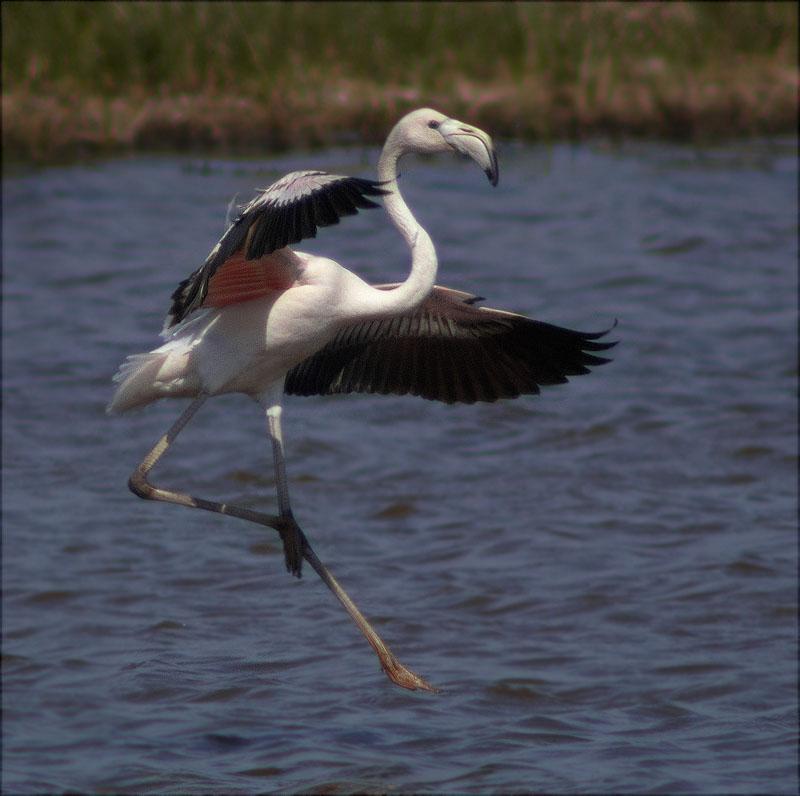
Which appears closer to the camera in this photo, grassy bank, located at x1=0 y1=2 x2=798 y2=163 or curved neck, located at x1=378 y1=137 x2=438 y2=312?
curved neck, located at x1=378 y1=137 x2=438 y2=312

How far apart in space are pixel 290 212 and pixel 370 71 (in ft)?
47.0

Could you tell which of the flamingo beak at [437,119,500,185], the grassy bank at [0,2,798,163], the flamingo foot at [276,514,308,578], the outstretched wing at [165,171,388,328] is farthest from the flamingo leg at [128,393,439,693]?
the grassy bank at [0,2,798,163]

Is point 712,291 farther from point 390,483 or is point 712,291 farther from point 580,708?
point 580,708

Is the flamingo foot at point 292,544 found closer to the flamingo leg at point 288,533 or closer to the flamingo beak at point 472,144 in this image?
the flamingo leg at point 288,533

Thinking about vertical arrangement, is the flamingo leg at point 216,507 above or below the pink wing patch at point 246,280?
below

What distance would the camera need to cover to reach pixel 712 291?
14125mm

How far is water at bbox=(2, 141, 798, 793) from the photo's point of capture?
6770 mm

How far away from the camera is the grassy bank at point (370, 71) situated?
17.7 metres

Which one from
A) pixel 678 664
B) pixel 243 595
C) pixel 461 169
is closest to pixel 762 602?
pixel 678 664

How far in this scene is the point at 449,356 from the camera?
6.77 meters

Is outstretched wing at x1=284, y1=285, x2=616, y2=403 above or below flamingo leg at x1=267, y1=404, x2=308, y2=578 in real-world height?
above

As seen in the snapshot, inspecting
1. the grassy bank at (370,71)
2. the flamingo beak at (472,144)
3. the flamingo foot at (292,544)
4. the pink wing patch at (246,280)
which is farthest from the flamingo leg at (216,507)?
the grassy bank at (370,71)

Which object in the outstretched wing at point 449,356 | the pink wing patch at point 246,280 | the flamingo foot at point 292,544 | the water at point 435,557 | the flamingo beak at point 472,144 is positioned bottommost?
the water at point 435,557

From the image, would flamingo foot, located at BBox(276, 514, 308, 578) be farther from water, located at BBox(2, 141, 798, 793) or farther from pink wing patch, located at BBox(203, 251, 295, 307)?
pink wing patch, located at BBox(203, 251, 295, 307)
